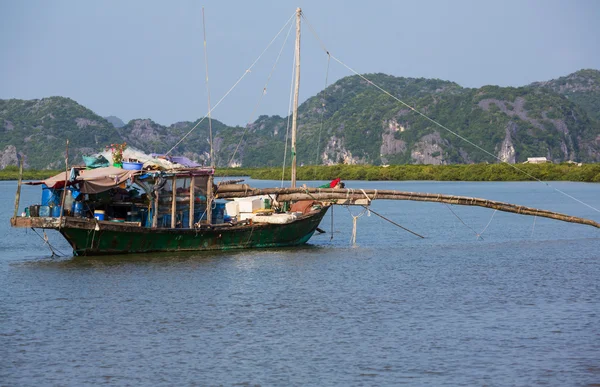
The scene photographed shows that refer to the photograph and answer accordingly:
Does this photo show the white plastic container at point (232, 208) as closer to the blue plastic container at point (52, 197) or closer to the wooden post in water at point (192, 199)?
the wooden post in water at point (192, 199)

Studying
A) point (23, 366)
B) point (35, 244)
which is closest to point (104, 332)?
point (23, 366)

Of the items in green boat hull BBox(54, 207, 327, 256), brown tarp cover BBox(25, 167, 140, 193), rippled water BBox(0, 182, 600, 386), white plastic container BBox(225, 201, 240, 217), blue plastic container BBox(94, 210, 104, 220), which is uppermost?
brown tarp cover BBox(25, 167, 140, 193)

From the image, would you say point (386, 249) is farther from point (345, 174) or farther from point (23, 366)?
point (345, 174)

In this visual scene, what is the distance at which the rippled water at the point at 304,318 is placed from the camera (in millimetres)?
15086

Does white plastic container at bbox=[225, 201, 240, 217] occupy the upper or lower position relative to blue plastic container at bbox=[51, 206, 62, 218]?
upper

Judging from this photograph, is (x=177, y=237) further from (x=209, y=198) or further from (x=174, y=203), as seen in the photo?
(x=209, y=198)

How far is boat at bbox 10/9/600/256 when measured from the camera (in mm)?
27281

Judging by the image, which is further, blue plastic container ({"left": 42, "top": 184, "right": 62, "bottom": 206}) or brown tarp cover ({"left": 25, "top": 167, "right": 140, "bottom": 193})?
blue plastic container ({"left": 42, "top": 184, "right": 62, "bottom": 206})

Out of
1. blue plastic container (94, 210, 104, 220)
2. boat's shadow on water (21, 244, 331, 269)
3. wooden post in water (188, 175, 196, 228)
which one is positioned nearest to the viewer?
boat's shadow on water (21, 244, 331, 269)

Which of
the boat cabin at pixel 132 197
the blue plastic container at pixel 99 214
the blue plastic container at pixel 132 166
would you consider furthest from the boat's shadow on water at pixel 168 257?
the blue plastic container at pixel 132 166

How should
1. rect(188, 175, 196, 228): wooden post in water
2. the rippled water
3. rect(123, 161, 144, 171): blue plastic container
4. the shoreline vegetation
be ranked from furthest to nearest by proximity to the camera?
the shoreline vegetation
rect(188, 175, 196, 228): wooden post in water
rect(123, 161, 144, 171): blue plastic container
the rippled water

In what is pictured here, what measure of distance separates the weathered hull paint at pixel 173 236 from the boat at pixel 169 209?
0.03 metres

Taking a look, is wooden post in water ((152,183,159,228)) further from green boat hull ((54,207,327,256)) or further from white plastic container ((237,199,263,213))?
white plastic container ((237,199,263,213))

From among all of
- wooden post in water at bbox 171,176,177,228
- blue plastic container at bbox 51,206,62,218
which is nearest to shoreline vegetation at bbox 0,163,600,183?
wooden post in water at bbox 171,176,177,228
